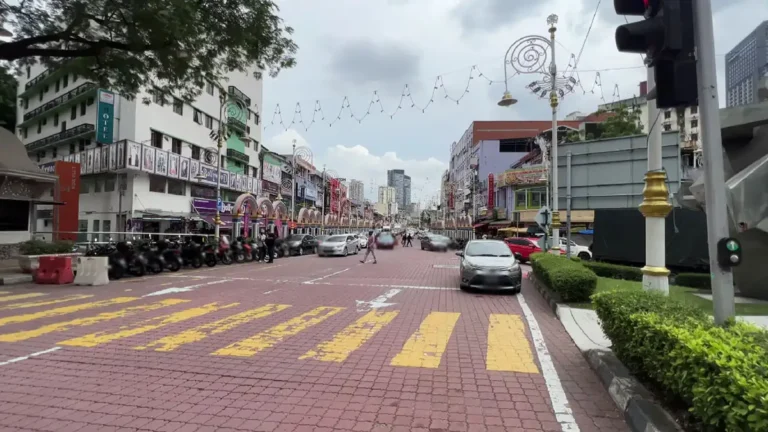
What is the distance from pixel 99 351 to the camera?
19.9ft

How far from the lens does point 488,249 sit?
558 inches

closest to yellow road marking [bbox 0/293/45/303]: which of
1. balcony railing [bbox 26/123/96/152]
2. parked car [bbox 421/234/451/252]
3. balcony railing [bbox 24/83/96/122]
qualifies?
balcony railing [bbox 24/83/96/122]

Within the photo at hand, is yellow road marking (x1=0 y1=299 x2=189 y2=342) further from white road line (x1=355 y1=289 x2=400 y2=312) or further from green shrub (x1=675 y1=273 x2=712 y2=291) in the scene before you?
green shrub (x1=675 y1=273 x2=712 y2=291)

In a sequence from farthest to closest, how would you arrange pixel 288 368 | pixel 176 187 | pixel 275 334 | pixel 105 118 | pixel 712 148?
pixel 176 187 < pixel 105 118 < pixel 275 334 < pixel 288 368 < pixel 712 148

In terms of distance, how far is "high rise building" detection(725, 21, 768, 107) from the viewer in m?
7.61

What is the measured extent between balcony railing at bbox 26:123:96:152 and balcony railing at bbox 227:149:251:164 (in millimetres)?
10770

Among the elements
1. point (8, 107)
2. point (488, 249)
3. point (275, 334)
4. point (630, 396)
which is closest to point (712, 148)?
point (630, 396)

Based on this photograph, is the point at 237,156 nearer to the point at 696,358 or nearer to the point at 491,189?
the point at 491,189

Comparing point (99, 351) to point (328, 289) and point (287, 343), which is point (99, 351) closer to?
point (287, 343)

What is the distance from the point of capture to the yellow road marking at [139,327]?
258 inches

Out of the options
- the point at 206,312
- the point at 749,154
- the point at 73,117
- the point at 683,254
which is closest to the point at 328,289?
the point at 206,312

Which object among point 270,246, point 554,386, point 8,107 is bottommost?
point 554,386

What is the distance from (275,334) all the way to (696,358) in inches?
221

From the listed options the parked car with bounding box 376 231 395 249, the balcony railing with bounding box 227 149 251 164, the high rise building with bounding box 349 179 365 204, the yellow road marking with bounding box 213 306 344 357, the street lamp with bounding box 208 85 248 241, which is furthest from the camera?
the high rise building with bounding box 349 179 365 204
